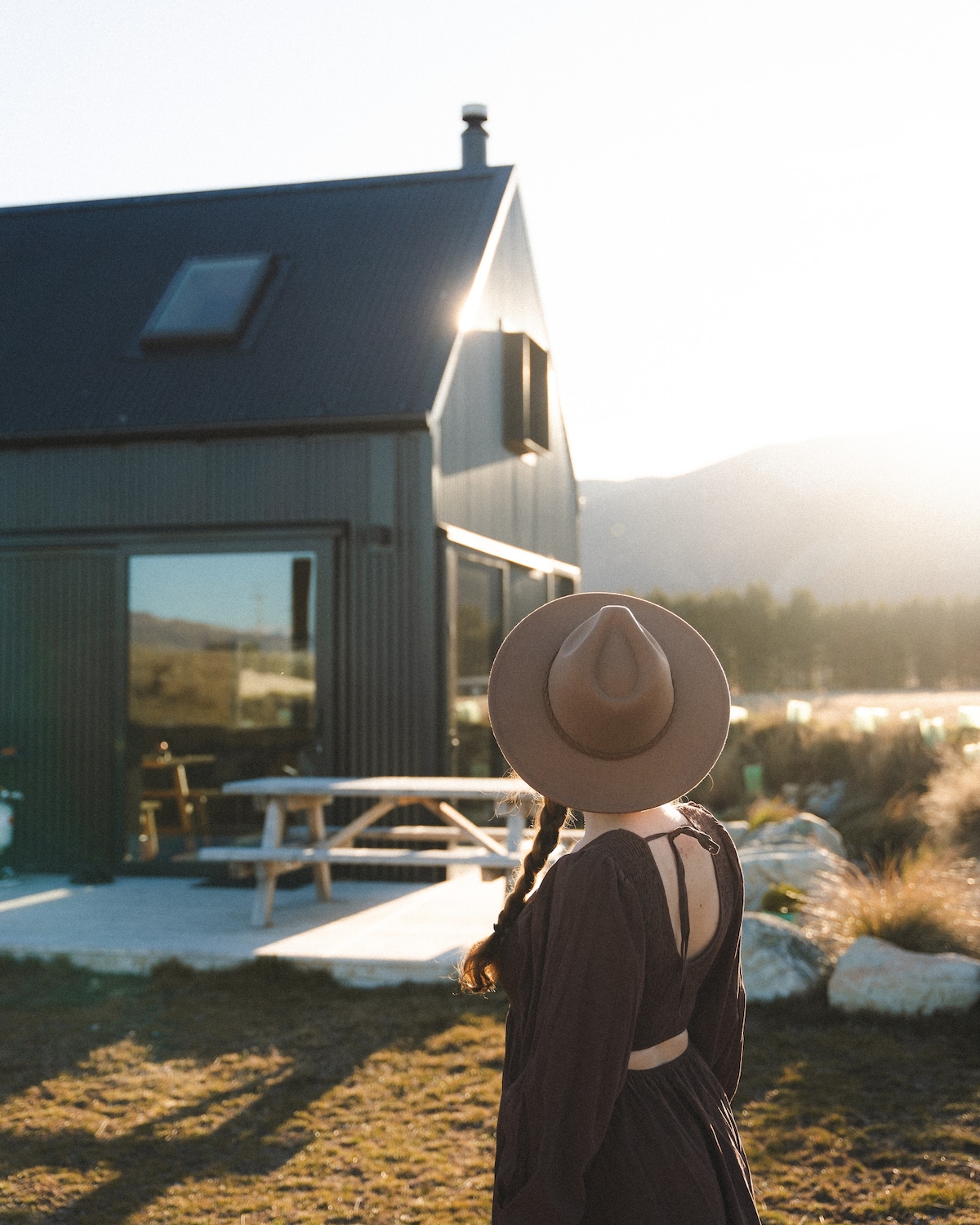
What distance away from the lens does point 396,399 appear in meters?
8.21

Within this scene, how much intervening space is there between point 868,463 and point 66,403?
121 m

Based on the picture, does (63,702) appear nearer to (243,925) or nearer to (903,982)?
(243,925)

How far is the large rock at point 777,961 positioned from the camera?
5.32 meters

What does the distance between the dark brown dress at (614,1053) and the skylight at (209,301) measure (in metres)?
7.82

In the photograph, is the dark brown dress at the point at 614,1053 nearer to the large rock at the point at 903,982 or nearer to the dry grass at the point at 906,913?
the large rock at the point at 903,982

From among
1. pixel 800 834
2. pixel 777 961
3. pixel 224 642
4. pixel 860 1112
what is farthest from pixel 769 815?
pixel 860 1112

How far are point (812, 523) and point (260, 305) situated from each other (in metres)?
113

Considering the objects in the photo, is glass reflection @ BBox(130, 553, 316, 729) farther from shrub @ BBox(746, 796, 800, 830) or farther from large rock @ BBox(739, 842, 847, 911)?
shrub @ BBox(746, 796, 800, 830)

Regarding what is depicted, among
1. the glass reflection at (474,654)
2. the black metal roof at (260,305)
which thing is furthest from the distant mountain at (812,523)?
the glass reflection at (474,654)

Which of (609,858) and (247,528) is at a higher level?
(247,528)

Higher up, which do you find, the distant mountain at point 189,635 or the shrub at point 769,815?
the distant mountain at point 189,635

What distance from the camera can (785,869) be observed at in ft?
22.2

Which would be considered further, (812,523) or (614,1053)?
(812,523)

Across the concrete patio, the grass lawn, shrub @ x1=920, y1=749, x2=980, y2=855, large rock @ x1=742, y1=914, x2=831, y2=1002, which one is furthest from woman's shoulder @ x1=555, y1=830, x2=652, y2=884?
shrub @ x1=920, y1=749, x2=980, y2=855
